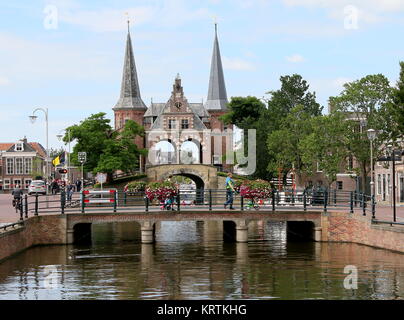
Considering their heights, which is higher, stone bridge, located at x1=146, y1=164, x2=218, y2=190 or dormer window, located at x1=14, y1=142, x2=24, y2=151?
dormer window, located at x1=14, y1=142, x2=24, y2=151

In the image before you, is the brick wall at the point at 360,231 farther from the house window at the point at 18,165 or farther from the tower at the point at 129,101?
the house window at the point at 18,165

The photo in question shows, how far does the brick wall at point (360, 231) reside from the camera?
32562 mm

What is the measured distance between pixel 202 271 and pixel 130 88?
92.6 metres

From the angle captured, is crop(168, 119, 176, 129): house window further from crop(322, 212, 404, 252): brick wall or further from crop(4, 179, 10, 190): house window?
crop(322, 212, 404, 252): brick wall

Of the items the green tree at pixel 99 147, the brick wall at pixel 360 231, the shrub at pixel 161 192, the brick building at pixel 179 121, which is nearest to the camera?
the brick wall at pixel 360 231

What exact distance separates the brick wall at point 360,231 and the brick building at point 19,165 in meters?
85.6

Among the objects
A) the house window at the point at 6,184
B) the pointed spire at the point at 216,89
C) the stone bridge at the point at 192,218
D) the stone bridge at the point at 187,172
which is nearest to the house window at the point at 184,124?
the pointed spire at the point at 216,89

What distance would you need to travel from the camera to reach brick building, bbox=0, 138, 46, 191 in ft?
389

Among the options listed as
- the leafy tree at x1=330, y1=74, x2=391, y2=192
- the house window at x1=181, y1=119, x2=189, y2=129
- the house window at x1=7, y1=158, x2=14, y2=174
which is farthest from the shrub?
the house window at x1=7, y1=158, x2=14, y2=174

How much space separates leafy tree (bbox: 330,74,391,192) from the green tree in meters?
30.8

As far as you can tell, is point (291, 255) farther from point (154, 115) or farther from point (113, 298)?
Result: point (154, 115)
